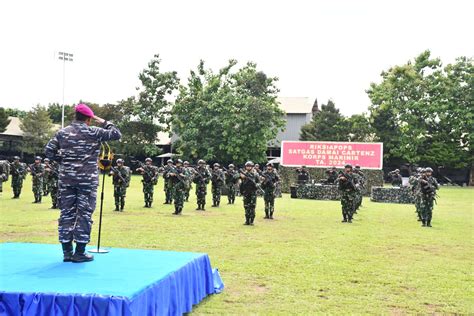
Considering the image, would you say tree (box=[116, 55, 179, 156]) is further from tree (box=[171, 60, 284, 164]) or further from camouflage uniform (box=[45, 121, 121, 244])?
camouflage uniform (box=[45, 121, 121, 244])

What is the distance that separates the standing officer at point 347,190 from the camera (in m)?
16.0

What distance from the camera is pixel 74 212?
6.08 meters

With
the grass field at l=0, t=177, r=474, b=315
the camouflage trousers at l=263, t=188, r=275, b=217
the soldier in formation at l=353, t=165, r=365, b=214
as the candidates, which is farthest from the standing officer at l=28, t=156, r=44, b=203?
the soldier in formation at l=353, t=165, r=365, b=214

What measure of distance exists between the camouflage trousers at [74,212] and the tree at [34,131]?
51.7 meters

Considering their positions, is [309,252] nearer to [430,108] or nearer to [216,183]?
[216,183]

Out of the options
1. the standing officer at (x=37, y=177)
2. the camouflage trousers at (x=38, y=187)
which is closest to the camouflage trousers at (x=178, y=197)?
the standing officer at (x=37, y=177)

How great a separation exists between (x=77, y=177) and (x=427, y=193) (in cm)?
1205

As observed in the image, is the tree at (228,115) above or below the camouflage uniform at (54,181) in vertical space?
above

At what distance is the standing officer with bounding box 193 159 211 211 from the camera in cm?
1977

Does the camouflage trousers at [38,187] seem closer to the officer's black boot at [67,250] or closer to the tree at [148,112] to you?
the officer's black boot at [67,250]

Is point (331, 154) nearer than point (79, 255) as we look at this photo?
No

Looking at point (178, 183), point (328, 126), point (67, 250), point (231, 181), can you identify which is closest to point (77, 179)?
point (67, 250)

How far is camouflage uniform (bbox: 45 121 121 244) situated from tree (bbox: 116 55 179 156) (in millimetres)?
48027

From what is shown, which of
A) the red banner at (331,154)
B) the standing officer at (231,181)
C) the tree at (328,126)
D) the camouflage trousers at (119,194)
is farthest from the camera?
the tree at (328,126)
